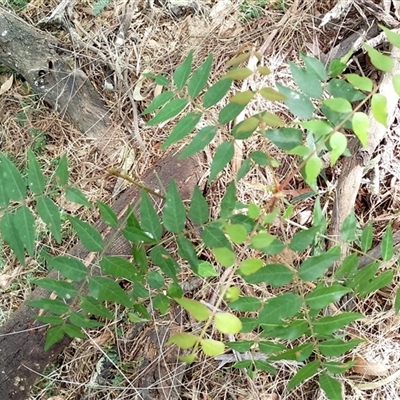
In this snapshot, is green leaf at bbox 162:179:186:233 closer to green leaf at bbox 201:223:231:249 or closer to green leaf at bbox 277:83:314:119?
green leaf at bbox 201:223:231:249

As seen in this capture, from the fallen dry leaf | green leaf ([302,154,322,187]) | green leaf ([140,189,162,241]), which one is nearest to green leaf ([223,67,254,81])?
green leaf ([302,154,322,187])

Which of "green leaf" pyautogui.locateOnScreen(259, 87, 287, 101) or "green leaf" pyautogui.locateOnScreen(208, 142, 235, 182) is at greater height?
"green leaf" pyautogui.locateOnScreen(259, 87, 287, 101)

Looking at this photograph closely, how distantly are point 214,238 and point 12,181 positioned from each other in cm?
55

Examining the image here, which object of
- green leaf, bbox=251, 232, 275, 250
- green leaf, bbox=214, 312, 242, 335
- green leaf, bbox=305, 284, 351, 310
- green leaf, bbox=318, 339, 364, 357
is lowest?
green leaf, bbox=318, 339, 364, 357

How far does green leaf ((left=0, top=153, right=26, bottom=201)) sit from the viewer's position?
127 centimetres

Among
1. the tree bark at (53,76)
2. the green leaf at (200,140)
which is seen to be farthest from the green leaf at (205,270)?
the tree bark at (53,76)

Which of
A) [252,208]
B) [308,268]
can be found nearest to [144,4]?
[252,208]

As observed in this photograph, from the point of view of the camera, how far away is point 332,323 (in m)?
1.15

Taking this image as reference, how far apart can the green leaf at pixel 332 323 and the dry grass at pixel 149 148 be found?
0.61m

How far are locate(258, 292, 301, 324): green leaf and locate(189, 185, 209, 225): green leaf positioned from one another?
11.0 inches

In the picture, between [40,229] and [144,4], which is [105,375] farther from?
[144,4]

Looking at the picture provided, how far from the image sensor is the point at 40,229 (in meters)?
2.32

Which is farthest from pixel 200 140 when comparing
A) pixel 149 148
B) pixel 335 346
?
pixel 149 148

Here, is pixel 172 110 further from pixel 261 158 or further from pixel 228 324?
pixel 228 324
